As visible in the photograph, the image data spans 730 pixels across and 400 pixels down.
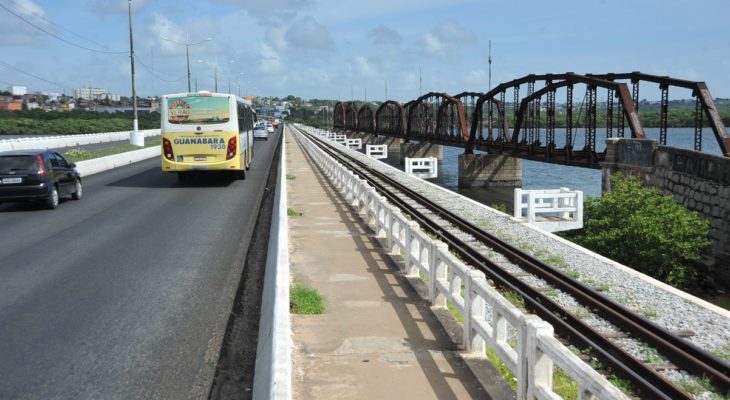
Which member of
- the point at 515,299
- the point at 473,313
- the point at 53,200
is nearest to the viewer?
the point at 473,313

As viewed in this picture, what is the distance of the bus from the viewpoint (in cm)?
2480

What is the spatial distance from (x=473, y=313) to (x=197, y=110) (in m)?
19.3

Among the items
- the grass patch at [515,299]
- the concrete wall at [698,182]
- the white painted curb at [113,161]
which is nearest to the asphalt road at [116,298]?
the grass patch at [515,299]

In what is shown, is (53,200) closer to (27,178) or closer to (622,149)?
(27,178)

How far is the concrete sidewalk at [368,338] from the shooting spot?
6.27m

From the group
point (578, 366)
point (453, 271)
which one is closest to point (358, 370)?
point (453, 271)

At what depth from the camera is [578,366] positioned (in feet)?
15.4

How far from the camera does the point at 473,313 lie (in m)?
7.18

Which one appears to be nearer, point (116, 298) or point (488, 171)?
point (116, 298)

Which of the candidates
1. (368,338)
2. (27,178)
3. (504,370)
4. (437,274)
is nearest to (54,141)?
(27,178)

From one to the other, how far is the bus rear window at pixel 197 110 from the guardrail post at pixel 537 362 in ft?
68.4

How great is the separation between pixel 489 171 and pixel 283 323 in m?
50.8

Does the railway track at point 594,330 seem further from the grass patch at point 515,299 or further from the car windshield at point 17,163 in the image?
the car windshield at point 17,163

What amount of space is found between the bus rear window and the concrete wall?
14.3m
